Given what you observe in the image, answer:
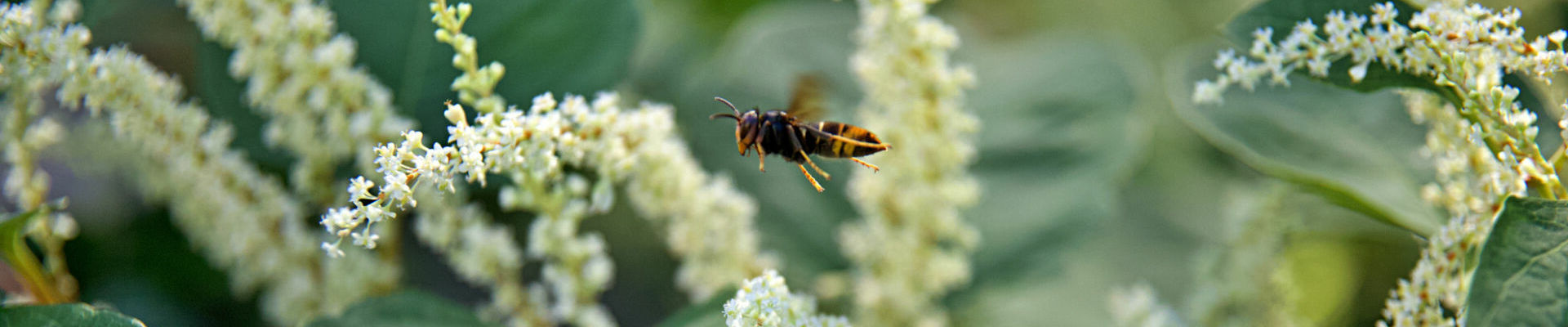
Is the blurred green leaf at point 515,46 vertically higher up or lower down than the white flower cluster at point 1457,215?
higher up

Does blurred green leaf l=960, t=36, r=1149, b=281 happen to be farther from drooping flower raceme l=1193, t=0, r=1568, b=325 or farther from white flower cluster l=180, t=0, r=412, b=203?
white flower cluster l=180, t=0, r=412, b=203

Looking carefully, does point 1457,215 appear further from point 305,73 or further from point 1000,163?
point 305,73

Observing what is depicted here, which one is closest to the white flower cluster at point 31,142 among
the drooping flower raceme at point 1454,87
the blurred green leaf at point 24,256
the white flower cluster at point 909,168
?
the blurred green leaf at point 24,256

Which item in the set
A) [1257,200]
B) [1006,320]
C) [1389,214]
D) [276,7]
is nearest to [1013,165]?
[1006,320]

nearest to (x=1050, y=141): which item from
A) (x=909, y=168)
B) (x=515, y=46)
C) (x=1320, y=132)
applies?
(x=1320, y=132)

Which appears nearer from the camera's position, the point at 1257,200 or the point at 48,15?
the point at 48,15

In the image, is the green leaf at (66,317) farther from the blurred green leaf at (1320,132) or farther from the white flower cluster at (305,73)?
the blurred green leaf at (1320,132)

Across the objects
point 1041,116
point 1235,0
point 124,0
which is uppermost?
point 1235,0

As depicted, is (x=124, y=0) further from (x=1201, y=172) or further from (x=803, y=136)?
(x=1201, y=172)
